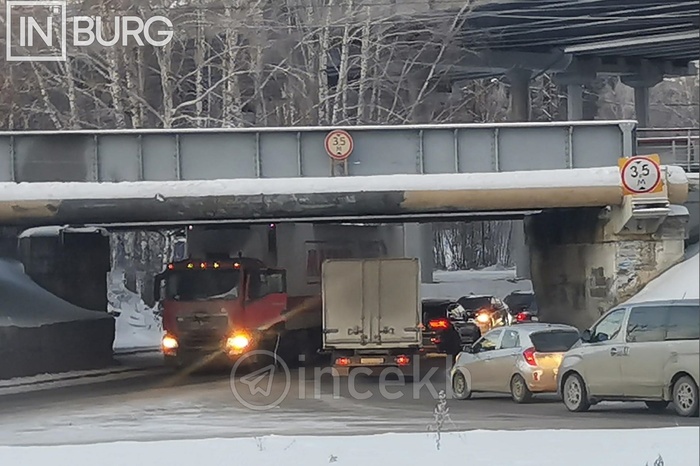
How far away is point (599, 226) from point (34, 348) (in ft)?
47.9

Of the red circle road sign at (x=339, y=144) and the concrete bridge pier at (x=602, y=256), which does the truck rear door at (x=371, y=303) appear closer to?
the red circle road sign at (x=339, y=144)

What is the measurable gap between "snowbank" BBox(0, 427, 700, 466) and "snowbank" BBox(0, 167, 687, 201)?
14.9 m

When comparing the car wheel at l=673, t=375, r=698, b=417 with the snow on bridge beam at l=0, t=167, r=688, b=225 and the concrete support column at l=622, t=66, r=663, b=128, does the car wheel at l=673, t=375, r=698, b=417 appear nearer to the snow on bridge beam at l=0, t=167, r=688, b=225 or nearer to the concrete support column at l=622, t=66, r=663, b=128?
the snow on bridge beam at l=0, t=167, r=688, b=225

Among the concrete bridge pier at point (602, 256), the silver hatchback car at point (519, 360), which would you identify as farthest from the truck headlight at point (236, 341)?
the silver hatchback car at point (519, 360)

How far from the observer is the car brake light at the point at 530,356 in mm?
23031

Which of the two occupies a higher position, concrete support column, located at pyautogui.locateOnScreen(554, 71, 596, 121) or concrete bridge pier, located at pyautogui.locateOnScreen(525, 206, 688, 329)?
concrete support column, located at pyautogui.locateOnScreen(554, 71, 596, 121)

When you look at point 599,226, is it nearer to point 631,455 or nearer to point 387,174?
point 387,174

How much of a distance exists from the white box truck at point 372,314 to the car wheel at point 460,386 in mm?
3994

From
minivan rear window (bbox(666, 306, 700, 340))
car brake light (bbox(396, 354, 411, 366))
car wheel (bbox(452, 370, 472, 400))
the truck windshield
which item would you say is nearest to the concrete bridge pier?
car brake light (bbox(396, 354, 411, 366))

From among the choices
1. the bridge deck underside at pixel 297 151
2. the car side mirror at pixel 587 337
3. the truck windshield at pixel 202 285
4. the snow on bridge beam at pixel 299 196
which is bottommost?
the car side mirror at pixel 587 337

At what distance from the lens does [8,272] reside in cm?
3847

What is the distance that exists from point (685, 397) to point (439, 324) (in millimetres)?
17870

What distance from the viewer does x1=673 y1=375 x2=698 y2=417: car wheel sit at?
18.7 meters

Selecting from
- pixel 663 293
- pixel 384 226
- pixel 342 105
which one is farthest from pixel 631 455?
pixel 342 105
